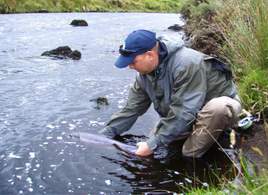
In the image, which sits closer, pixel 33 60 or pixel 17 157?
pixel 17 157

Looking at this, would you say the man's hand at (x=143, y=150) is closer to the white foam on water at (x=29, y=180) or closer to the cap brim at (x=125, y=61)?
the cap brim at (x=125, y=61)

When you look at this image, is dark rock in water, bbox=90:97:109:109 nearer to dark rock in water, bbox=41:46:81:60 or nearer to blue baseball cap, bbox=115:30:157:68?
blue baseball cap, bbox=115:30:157:68

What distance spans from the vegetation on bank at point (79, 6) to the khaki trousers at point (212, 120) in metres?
45.5

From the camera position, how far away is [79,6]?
6372 centimetres

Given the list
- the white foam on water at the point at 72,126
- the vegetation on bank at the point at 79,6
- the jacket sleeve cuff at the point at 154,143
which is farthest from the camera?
the vegetation on bank at the point at 79,6

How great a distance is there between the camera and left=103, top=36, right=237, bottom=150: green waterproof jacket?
6137mm

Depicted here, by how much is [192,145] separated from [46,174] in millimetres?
2006

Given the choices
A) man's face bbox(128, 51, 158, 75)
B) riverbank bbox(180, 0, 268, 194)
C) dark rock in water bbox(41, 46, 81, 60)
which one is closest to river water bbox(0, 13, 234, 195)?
riverbank bbox(180, 0, 268, 194)

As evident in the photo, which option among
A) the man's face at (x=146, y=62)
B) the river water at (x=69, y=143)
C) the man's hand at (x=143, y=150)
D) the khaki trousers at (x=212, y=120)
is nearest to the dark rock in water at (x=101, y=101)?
the river water at (x=69, y=143)

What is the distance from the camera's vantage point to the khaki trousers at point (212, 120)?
6211 mm

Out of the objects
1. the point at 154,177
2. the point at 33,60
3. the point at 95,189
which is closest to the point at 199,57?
the point at 154,177

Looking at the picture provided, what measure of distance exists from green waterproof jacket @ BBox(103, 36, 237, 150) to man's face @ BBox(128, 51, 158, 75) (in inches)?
4.9

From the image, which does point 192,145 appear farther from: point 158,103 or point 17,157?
point 17,157

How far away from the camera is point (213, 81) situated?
6.48 metres
